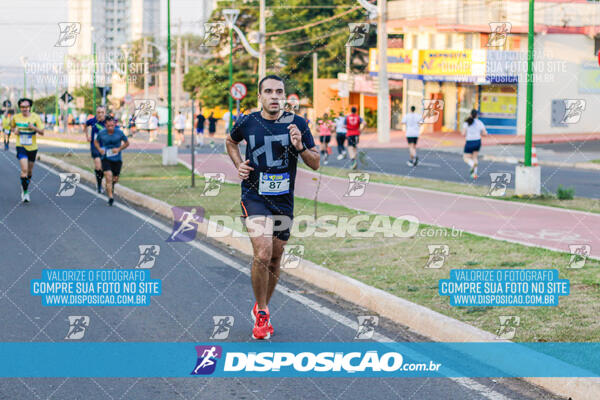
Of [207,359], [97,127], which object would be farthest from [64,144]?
[207,359]

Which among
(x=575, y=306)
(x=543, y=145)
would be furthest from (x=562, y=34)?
(x=575, y=306)

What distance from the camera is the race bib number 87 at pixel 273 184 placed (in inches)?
287

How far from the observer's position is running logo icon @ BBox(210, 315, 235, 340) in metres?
7.34

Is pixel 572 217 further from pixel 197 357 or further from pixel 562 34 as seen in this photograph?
pixel 562 34

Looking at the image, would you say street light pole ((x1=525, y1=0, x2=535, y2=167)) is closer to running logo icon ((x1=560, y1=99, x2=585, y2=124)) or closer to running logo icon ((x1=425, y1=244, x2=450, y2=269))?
running logo icon ((x1=560, y1=99, x2=585, y2=124))

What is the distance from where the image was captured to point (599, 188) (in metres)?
21.5

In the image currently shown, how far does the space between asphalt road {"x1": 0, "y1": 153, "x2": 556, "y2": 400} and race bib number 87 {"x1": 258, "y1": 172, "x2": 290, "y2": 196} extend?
3.66ft

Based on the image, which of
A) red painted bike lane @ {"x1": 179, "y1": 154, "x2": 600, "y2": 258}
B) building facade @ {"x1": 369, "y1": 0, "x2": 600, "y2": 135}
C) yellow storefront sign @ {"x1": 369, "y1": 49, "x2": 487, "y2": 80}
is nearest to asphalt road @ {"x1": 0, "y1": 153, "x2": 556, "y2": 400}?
red painted bike lane @ {"x1": 179, "y1": 154, "x2": 600, "y2": 258}

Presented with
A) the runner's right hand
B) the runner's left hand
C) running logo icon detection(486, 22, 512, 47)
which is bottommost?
the runner's right hand

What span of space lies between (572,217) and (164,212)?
6.81m

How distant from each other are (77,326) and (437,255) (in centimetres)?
458

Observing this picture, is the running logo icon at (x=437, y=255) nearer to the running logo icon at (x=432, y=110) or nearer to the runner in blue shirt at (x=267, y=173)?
the runner in blue shirt at (x=267, y=173)

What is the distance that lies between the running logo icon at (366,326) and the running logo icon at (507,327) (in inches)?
39.0

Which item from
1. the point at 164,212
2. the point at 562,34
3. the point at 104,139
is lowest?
the point at 164,212
